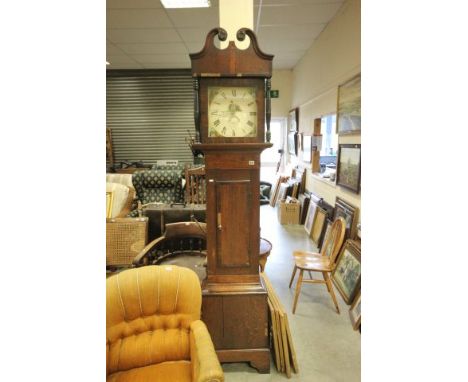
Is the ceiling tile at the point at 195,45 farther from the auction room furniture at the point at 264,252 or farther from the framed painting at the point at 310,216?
the auction room furniture at the point at 264,252

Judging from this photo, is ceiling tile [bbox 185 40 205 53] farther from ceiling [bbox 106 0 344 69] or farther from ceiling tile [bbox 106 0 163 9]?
ceiling tile [bbox 106 0 163 9]

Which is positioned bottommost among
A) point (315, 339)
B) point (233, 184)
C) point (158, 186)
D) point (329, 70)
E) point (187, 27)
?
point (315, 339)

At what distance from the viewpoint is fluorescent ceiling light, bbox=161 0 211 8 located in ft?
12.2

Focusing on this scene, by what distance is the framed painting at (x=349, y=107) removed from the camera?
128 inches

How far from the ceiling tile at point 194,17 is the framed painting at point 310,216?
9.93 ft

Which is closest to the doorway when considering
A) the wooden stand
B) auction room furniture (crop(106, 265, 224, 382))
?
the wooden stand

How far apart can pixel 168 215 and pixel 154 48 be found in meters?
3.61

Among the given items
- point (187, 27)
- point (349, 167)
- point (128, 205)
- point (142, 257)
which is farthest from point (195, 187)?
point (187, 27)

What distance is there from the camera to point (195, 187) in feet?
14.6

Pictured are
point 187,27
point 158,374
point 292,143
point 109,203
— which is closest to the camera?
point 158,374

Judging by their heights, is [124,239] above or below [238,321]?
above

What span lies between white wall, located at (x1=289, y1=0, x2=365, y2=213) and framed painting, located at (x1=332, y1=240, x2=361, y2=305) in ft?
1.54

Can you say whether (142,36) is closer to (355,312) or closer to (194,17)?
(194,17)
